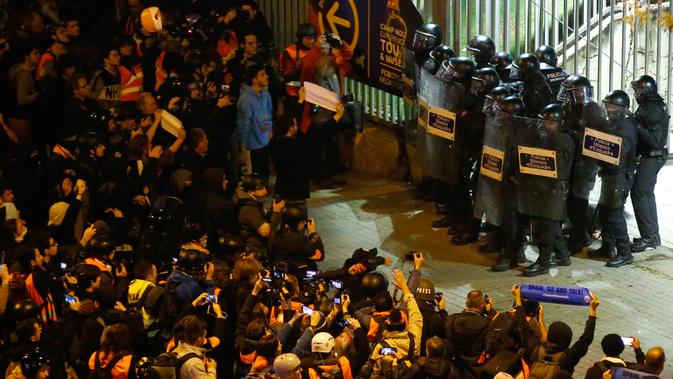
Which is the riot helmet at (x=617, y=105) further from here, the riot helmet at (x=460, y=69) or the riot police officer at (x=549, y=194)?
the riot helmet at (x=460, y=69)

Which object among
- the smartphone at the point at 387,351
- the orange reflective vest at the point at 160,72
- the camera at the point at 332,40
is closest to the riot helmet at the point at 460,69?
the camera at the point at 332,40

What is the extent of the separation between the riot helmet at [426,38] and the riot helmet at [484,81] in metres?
1.32

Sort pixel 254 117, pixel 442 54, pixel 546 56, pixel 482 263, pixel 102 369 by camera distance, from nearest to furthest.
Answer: pixel 102 369 → pixel 482 263 → pixel 546 56 → pixel 442 54 → pixel 254 117

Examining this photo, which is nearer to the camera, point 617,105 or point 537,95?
point 617,105

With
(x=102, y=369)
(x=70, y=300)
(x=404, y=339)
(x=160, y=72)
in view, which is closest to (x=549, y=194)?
(x=404, y=339)

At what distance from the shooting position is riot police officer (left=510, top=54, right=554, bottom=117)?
1252cm

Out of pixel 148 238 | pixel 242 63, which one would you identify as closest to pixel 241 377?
pixel 148 238

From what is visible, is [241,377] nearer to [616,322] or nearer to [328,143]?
[616,322]

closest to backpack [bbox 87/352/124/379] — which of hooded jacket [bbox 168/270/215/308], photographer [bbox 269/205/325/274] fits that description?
hooded jacket [bbox 168/270/215/308]

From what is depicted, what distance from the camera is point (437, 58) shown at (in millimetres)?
13617

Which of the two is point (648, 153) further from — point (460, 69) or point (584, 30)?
point (584, 30)

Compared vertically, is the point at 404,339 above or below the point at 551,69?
below

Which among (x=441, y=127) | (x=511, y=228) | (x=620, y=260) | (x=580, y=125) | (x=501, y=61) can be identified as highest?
(x=501, y=61)

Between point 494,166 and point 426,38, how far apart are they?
2.19 meters
